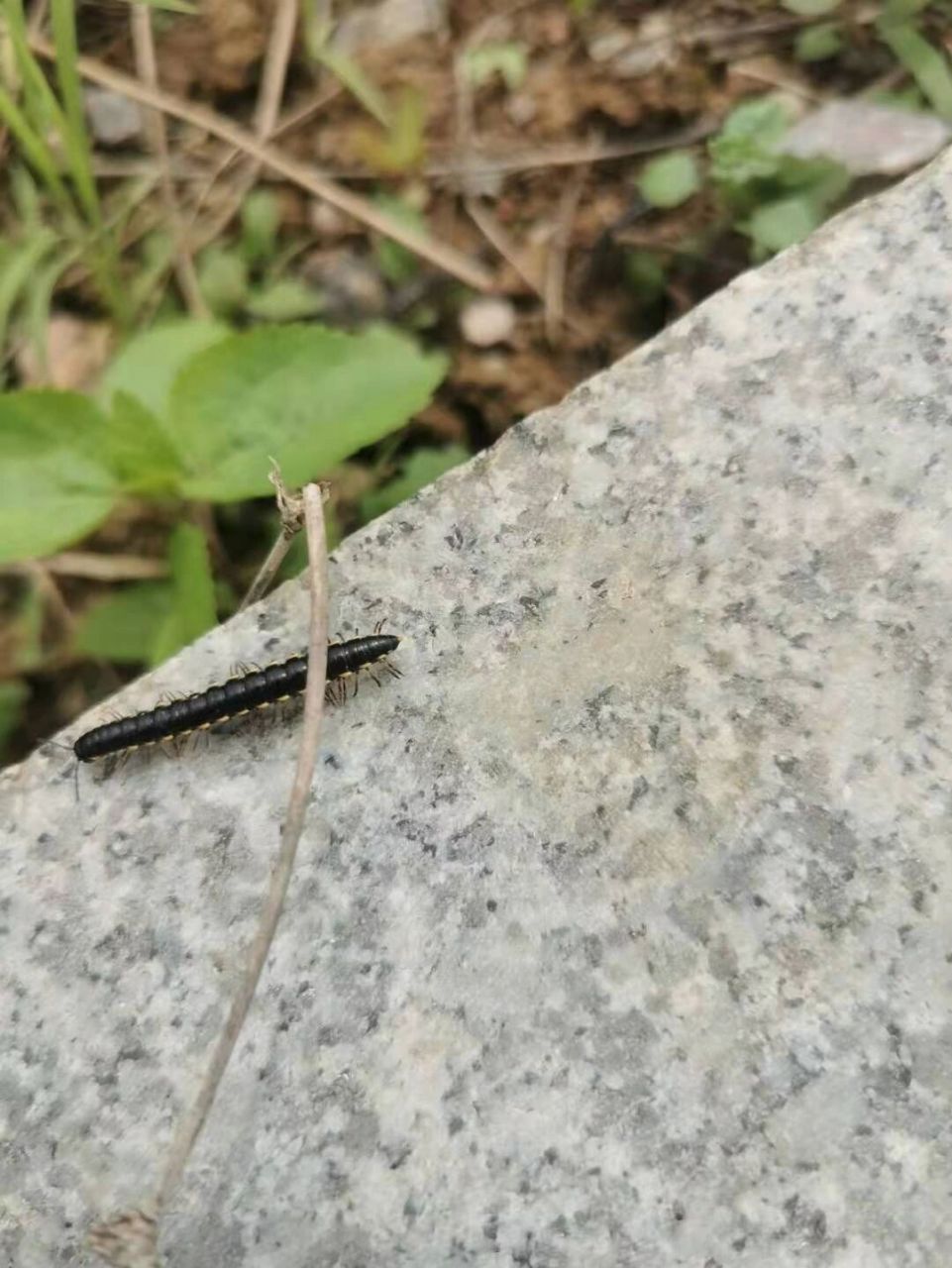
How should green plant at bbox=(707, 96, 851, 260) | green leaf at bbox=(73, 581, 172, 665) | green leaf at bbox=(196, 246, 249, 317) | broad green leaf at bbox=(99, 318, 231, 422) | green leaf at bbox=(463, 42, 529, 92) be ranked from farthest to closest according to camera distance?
green leaf at bbox=(463, 42, 529, 92) < green leaf at bbox=(196, 246, 249, 317) < green plant at bbox=(707, 96, 851, 260) < green leaf at bbox=(73, 581, 172, 665) < broad green leaf at bbox=(99, 318, 231, 422)

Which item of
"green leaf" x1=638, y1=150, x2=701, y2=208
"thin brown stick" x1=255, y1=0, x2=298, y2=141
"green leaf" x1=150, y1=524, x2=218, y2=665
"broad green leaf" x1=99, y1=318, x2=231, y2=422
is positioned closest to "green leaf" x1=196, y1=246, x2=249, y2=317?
"thin brown stick" x1=255, y1=0, x2=298, y2=141

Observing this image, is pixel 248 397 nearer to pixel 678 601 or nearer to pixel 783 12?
pixel 678 601

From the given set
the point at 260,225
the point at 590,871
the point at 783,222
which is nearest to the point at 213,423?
the point at 590,871

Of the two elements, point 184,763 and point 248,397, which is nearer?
point 184,763

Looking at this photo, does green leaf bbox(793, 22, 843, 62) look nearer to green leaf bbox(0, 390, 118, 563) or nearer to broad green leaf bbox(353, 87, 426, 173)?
broad green leaf bbox(353, 87, 426, 173)

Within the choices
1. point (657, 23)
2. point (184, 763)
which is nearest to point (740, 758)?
point (184, 763)

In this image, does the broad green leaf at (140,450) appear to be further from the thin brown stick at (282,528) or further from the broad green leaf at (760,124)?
the broad green leaf at (760,124)

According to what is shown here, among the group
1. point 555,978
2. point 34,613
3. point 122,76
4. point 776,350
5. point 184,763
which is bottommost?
point 34,613
